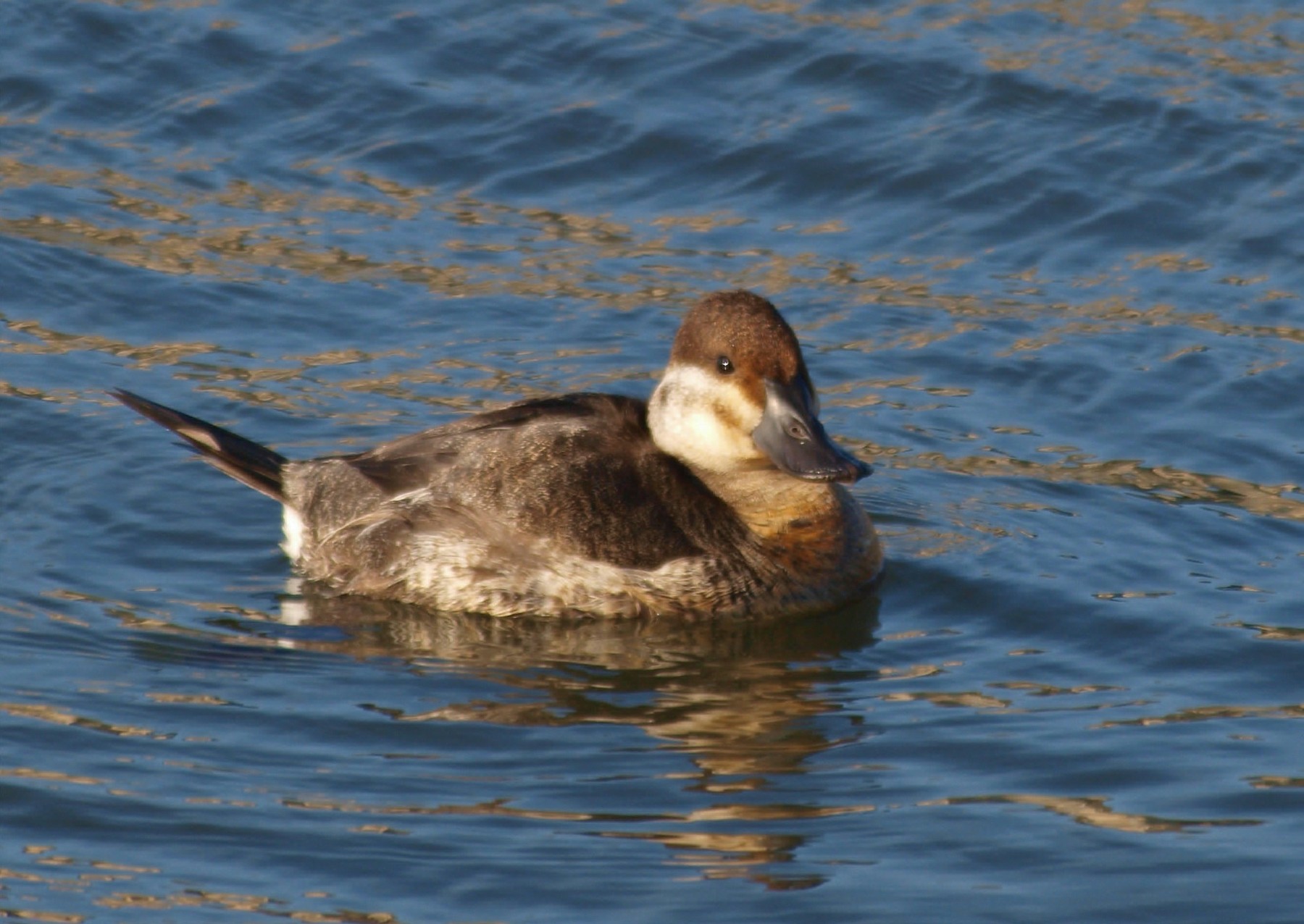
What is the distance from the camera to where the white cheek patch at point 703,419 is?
7.16 m

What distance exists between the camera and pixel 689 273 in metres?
10.0

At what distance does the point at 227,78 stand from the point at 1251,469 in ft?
20.1

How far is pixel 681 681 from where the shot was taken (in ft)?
21.9

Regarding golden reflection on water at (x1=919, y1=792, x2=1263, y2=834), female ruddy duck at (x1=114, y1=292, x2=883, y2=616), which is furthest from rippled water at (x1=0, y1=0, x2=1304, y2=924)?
female ruddy duck at (x1=114, y1=292, x2=883, y2=616)

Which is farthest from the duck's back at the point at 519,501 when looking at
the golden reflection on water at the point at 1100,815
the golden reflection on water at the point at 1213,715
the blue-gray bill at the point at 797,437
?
the golden reflection on water at the point at 1100,815

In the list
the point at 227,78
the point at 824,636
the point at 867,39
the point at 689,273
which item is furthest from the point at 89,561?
the point at 867,39

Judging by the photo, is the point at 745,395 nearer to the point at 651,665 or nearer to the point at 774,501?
the point at 774,501

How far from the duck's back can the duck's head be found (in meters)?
0.16

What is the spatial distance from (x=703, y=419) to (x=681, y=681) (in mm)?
950

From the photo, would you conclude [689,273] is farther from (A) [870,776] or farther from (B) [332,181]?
(A) [870,776]

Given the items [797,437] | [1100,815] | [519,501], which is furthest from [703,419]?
[1100,815]

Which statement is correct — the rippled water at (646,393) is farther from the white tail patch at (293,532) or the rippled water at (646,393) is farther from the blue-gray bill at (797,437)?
the blue-gray bill at (797,437)

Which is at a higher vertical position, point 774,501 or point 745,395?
point 745,395

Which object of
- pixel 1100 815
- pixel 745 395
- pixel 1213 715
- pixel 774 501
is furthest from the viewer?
pixel 774 501
